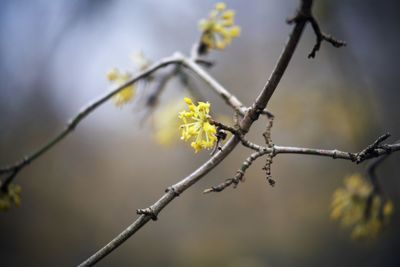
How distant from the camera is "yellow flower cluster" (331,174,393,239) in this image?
143 cm

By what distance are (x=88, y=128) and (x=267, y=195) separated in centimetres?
380

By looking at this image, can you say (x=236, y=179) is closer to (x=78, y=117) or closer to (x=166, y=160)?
(x=78, y=117)

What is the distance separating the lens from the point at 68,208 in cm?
584

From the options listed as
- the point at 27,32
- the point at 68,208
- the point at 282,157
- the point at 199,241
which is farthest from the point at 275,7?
the point at 68,208

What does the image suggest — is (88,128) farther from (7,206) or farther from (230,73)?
(7,206)

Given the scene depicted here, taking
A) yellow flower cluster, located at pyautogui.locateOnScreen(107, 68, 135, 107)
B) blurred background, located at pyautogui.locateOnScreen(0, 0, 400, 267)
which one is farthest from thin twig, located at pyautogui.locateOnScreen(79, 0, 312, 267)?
blurred background, located at pyautogui.locateOnScreen(0, 0, 400, 267)

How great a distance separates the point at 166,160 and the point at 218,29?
236 inches

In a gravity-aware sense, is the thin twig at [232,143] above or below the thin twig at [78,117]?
below

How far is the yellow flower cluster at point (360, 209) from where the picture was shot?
1428 millimetres

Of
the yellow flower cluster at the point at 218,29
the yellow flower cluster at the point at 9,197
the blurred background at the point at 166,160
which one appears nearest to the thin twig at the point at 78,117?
the yellow flower cluster at the point at 9,197

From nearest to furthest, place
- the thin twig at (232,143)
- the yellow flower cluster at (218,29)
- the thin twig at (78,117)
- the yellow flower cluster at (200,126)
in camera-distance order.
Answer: the thin twig at (232,143), the yellow flower cluster at (200,126), the thin twig at (78,117), the yellow flower cluster at (218,29)

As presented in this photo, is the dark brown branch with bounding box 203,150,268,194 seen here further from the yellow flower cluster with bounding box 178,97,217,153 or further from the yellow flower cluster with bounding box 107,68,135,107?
the yellow flower cluster with bounding box 107,68,135,107

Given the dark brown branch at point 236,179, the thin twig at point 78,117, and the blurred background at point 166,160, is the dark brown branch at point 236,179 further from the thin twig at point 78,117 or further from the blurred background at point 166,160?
the blurred background at point 166,160

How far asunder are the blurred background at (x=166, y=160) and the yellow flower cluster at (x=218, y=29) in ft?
7.75
